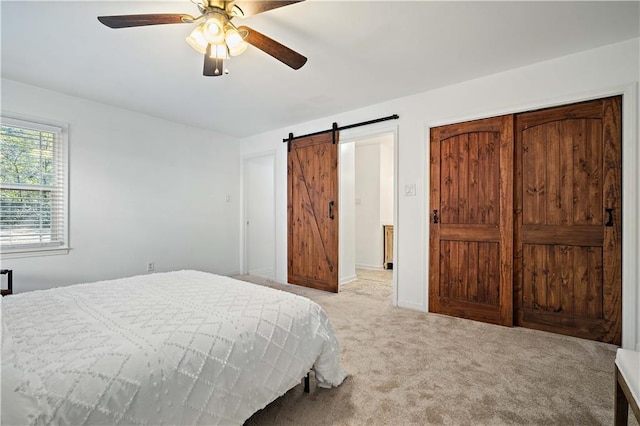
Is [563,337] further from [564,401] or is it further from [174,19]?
[174,19]

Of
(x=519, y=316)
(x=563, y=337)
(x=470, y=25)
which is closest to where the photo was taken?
(x=470, y=25)

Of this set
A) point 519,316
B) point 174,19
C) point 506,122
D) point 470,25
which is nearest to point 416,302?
point 519,316

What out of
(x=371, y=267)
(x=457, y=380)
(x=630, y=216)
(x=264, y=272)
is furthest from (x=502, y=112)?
(x=264, y=272)

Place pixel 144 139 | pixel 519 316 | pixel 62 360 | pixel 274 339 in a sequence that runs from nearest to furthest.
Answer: pixel 62 360 → pixel 274 339 → pixel 519 316 → pixel 144 139

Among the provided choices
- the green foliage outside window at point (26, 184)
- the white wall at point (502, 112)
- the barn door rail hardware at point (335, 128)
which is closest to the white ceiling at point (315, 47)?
the white wall at point (502, 112)

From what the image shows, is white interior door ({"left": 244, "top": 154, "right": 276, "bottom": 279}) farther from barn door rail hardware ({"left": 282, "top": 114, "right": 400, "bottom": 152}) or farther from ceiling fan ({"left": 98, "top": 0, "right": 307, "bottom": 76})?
ceiling fan ({"left": 98, "top": 0, "right": 307, "bottom": 76})

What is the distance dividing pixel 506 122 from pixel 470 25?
111cm

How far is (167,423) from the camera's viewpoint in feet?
3.31

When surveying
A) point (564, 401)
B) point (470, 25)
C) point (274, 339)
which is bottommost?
point (564, 401)

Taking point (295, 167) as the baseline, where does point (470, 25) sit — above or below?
above

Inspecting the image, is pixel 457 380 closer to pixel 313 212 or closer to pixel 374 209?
pixel 313 212

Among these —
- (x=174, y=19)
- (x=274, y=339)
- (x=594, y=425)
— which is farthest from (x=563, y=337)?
(x=174, y=19)

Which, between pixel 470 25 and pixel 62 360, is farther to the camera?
pixel 470 25

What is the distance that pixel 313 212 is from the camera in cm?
416
